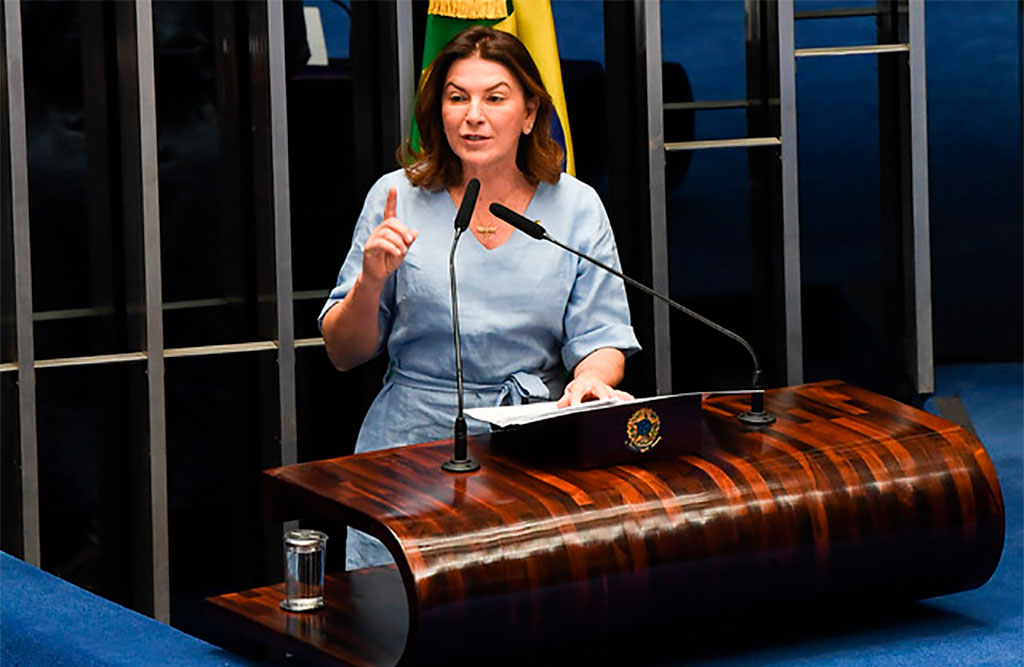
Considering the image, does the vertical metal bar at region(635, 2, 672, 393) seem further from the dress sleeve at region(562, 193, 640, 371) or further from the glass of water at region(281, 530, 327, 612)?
the glass of water at region(281, 530, 327, 612)

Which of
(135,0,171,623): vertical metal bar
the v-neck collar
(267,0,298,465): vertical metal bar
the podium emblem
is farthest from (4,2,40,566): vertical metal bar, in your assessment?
the podium emblem

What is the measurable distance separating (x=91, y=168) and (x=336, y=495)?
187cm

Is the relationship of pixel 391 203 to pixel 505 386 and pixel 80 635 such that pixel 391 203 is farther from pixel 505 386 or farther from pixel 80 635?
pixel 80 635

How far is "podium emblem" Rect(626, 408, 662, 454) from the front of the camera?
298 centimetres

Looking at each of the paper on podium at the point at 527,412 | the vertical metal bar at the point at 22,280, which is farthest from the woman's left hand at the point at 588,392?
the vertical metal bar at the point at 22,280

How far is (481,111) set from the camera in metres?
3.39

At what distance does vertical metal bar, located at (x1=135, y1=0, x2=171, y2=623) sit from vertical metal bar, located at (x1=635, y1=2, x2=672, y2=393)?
1.16m

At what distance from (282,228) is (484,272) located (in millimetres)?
936

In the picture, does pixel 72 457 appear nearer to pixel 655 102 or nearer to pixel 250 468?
pixel 250 468

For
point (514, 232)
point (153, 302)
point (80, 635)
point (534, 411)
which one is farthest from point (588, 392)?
point (153, 302)

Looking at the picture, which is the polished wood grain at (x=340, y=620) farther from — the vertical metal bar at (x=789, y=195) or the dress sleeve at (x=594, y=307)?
the vertical metal bar at (x=789, y=195)

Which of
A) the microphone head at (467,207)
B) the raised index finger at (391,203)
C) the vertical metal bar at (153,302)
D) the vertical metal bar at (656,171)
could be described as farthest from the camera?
the vertical metal bar at (656,171)

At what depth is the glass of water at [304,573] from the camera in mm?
2939

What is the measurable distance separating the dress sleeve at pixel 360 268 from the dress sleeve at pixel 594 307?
13.6 inches
